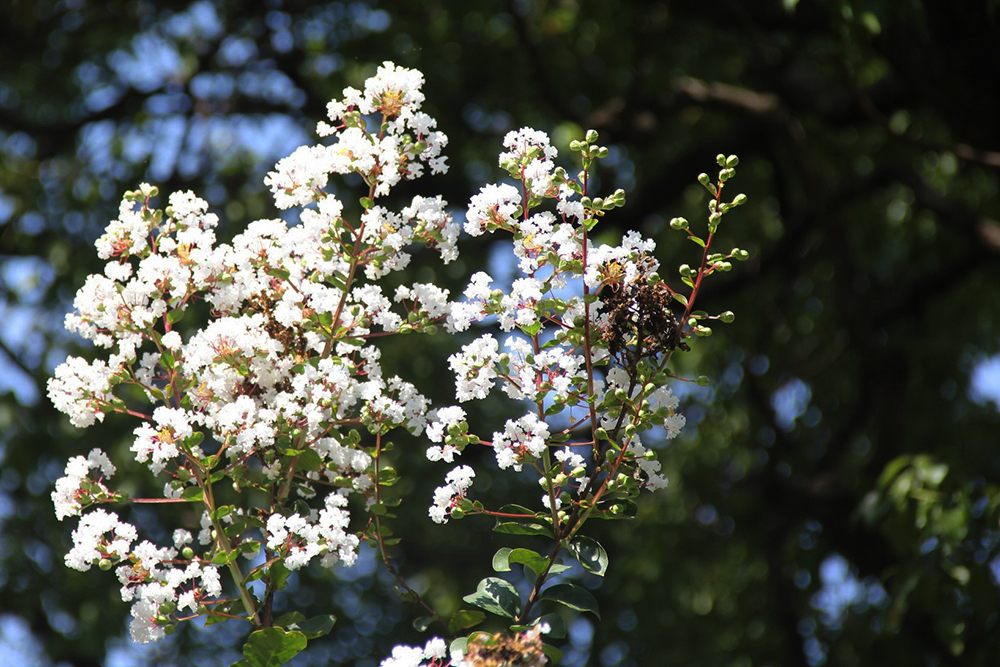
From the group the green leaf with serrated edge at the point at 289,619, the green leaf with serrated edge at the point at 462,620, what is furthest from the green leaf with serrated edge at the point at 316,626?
the green leaf with serrated edge at the point at 462,620

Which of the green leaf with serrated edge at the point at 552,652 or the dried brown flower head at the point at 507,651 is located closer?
the dried brown flower head at the point at 507,651

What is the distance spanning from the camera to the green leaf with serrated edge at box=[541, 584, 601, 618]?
105cm

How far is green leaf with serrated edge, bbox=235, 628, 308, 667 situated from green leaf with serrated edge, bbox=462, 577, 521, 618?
20 centimetres

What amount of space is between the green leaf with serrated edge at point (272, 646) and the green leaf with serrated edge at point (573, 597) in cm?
27

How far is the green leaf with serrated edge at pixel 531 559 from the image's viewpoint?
1036 mm

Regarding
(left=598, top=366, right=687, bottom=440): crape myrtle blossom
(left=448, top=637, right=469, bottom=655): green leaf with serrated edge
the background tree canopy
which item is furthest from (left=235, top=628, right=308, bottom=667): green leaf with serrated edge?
the background tree canopy

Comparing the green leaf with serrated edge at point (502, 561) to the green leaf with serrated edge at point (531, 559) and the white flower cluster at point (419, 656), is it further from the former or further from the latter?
the white flower cluster at point (419, 656)

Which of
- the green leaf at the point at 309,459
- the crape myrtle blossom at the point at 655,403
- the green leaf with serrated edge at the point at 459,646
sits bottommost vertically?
the green leaf with serrated edge at the point at 459,646

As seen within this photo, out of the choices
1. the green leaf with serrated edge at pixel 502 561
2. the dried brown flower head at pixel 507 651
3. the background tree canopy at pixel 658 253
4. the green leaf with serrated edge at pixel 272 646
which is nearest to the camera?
the dried brown flower head at pixel 507 651

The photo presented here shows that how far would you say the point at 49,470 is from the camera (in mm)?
4695

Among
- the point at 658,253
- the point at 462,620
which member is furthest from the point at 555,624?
the point at 658,253

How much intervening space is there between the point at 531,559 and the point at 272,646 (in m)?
0.29

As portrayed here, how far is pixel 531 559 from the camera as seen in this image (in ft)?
3.44

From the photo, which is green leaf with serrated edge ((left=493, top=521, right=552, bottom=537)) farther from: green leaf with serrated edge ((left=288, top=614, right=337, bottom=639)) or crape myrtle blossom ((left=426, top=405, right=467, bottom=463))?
green leaf with serrated edge ((left=288, top=614, right=337, bottom=639))
